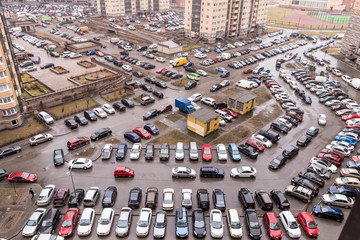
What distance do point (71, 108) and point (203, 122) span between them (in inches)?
1184

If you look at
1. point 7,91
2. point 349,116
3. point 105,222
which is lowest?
point 349,116

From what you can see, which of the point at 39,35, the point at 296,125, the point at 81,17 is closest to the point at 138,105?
the point at 296,125

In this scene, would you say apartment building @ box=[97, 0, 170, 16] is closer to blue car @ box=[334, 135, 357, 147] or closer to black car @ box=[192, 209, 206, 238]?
blue car @ box=[334, 135, 357, 147]

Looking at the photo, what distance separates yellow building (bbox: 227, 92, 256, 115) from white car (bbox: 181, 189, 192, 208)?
88.4 ft

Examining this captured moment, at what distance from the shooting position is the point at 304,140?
4688cm

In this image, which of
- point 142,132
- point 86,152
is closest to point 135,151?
point 142,132

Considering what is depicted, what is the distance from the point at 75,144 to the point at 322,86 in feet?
205

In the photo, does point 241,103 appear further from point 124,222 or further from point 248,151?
point 124,222

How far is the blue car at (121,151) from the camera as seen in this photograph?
139 ft

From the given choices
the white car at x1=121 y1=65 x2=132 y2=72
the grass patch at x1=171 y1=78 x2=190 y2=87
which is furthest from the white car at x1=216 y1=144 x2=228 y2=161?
the white car at x1=121 y1=65 x2=132 y2=72

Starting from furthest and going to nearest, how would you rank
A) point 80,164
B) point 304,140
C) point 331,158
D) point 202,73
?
point 202,73, point 304,140, point 331,158, point 80,164

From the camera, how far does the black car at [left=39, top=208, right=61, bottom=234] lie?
97.2 feet

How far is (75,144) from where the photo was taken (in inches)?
1769

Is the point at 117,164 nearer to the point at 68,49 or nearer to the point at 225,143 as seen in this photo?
the point at 225,143
